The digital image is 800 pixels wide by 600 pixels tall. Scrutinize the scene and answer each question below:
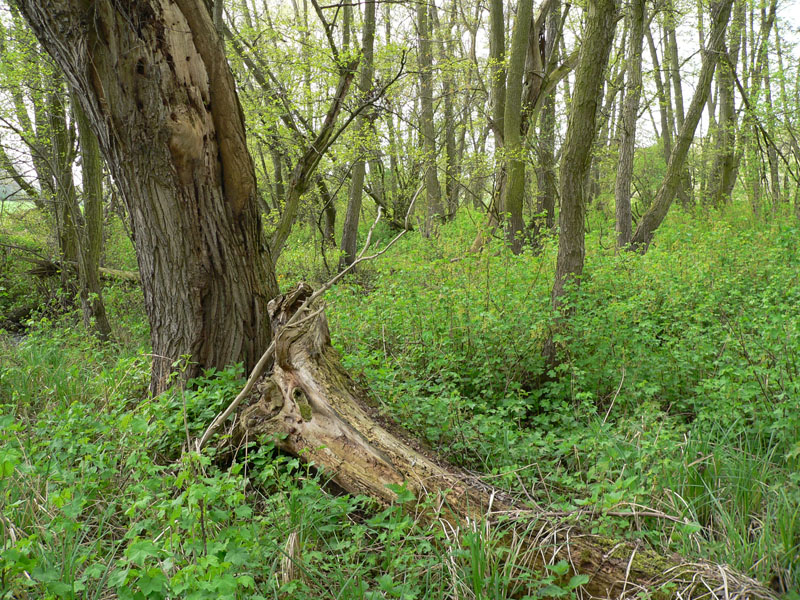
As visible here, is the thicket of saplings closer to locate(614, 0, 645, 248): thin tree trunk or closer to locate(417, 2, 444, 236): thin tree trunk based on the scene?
locate(614, 0, 645, 248): thin tree trunk

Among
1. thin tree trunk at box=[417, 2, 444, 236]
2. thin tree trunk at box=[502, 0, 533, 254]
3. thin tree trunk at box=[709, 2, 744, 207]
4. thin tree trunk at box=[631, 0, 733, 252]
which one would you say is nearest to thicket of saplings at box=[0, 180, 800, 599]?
thin tree trunk at box=[631, 0, 733, 252]

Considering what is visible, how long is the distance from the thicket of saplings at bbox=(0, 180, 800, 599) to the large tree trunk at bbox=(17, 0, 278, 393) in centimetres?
37

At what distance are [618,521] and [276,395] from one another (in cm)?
185

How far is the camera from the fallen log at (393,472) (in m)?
1.89

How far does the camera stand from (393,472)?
8.09 ft

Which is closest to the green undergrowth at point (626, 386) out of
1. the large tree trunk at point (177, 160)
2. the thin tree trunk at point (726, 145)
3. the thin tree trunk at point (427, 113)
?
the large tree trunk at point (177, 160)

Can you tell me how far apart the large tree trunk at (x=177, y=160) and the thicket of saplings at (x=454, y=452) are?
37 centimetres

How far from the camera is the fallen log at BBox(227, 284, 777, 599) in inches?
74.2

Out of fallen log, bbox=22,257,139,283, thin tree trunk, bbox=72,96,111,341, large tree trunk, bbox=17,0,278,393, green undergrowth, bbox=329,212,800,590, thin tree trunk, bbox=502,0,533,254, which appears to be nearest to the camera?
green undergrowth, bbox=329,212,800,590

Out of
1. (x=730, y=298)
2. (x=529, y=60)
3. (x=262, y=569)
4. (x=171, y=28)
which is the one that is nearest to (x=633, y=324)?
(x=730, y=298)

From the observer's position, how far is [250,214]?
3.54 meters

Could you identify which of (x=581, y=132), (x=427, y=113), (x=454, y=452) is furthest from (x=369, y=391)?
(x=427, y=113)

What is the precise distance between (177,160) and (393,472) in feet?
7.68

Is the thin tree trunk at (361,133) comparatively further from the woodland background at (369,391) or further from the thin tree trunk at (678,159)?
the thin tree trunk at (678,159)
